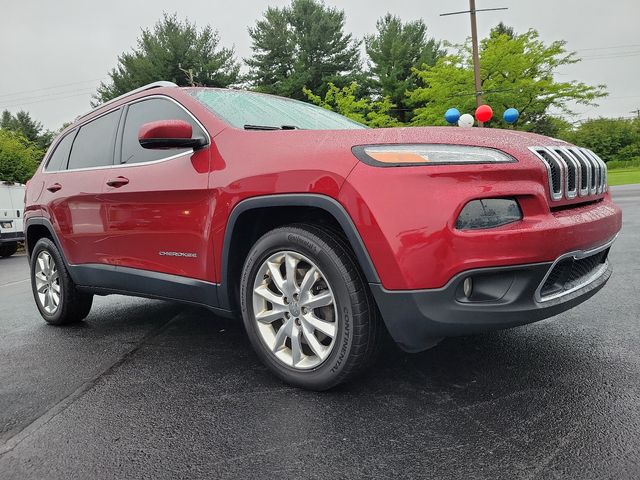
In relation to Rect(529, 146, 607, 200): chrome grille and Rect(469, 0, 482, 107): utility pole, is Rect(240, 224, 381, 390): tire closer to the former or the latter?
Rect(529, 146, 607, 200): chrome grille

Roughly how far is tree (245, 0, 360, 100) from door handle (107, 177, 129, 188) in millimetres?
32112

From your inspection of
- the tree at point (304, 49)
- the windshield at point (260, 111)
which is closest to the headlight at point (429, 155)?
the windshield at point (260, 111)

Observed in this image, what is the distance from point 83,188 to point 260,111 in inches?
59.6

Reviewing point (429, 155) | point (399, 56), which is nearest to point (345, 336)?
point (429, 155)

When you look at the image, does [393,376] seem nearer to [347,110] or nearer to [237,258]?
[237,258]

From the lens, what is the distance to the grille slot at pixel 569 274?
2219 mm

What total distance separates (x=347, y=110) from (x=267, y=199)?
2891cm

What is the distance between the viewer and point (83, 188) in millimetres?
3779

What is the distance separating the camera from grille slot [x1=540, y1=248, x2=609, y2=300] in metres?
2.22

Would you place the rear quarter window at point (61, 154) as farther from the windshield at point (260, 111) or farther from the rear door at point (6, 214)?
the rear door at point (6, 214)

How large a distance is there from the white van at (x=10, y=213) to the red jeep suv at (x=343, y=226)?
11.0 meters

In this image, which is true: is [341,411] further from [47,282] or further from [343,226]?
[47,282]

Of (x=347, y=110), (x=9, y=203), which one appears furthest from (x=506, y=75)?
(x=9, y=203)

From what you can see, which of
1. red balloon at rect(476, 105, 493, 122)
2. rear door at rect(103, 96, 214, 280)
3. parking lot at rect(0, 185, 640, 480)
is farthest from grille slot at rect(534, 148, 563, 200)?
red balloon at rect(476, 105, 493, 122)
